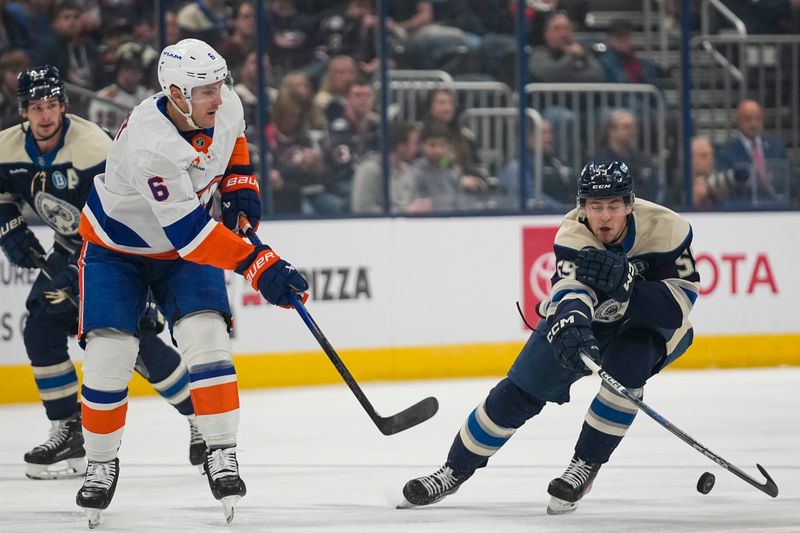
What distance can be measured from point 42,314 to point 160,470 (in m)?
0.65

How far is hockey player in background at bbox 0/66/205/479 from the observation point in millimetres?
4648

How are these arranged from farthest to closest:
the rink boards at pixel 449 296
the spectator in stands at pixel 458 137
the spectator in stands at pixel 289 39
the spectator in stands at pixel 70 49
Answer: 1. the spectator in stands at pixel 289 39
2. the spectator in stands at pixel 458 137
3. the spectator in stands at pixel 70 49
4. the rink boards at pixel 449 296

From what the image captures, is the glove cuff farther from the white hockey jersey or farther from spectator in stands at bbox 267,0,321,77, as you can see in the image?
spectator in stands at bbox 267,0,321,77

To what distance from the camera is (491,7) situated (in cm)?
852

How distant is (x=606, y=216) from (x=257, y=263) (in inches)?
35.5

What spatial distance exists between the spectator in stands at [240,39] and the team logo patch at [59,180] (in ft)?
10.3

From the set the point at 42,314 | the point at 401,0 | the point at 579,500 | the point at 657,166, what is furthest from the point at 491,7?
the point at 579,500

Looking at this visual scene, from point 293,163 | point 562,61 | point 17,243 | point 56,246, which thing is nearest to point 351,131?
point 293,163

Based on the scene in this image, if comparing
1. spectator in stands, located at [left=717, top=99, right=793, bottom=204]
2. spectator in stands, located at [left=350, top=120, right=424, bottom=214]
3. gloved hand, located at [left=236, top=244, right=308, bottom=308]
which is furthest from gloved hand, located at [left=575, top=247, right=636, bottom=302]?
spectator in stands, located at [left=717, top=99, right=793, bottom=204]

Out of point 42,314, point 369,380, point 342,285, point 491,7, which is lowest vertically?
point 369,380

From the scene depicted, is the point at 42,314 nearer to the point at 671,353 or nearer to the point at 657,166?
the point at 671,353

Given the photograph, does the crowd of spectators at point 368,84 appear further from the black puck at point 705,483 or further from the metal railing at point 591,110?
the black puck at point 705,483

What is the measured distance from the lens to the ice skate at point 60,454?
4734 mm

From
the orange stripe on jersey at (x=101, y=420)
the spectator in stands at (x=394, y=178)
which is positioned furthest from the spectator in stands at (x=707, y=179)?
the orange stripe on jersey at (x=101, y=420)
